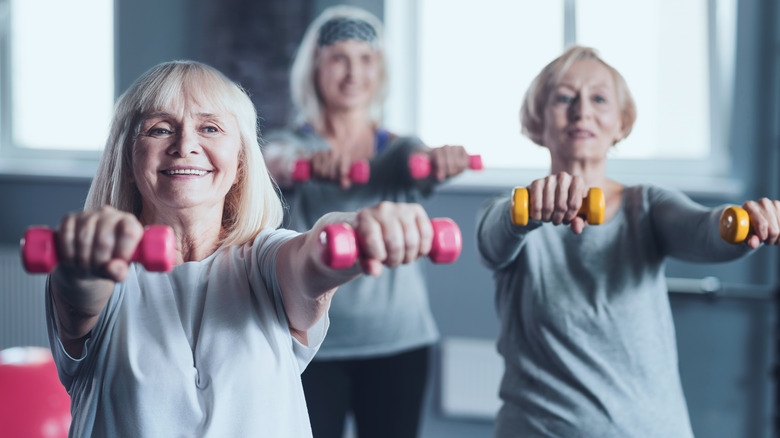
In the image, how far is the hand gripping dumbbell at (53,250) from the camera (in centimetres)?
54

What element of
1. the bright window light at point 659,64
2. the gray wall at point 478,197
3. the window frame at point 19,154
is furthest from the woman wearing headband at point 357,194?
the window frame at point 19,154

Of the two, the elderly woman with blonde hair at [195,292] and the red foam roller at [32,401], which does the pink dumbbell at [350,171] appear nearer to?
the elderly woman with blonde hair at [195,292]

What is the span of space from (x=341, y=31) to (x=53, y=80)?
201cm

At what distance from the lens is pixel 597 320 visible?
0.92 meters

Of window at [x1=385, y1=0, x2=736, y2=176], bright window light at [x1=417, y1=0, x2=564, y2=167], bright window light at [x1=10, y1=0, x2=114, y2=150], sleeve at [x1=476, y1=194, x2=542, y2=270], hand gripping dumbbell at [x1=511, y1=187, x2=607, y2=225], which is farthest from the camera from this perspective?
bright window light at [x1=10, y1=0, x2=114, y2=150]

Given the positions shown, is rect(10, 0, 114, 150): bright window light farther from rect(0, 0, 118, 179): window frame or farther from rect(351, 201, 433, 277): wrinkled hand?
rect(351, 201, 433, 277): wrinkled hand

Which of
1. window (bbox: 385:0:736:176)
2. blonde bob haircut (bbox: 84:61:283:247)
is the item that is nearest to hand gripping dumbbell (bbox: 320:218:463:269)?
blonde bob haircut (bbox: 84:61:283:247)

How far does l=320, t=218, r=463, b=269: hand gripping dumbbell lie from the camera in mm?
540

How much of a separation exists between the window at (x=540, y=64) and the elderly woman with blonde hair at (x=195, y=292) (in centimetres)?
135

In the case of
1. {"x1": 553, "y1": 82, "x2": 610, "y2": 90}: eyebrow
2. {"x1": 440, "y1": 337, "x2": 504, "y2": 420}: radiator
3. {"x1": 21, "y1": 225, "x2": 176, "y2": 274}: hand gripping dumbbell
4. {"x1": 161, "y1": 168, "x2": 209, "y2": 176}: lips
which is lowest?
{"x1": 440, "y1": 337, "x2": 504, "y2": 420}: radiator

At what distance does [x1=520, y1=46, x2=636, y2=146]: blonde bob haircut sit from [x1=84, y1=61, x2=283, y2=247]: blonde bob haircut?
1.48ft

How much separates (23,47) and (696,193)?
2.81m

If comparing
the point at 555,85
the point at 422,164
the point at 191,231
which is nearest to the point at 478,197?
the point at 422,164

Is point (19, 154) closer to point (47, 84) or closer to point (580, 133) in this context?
point (47, 84)
